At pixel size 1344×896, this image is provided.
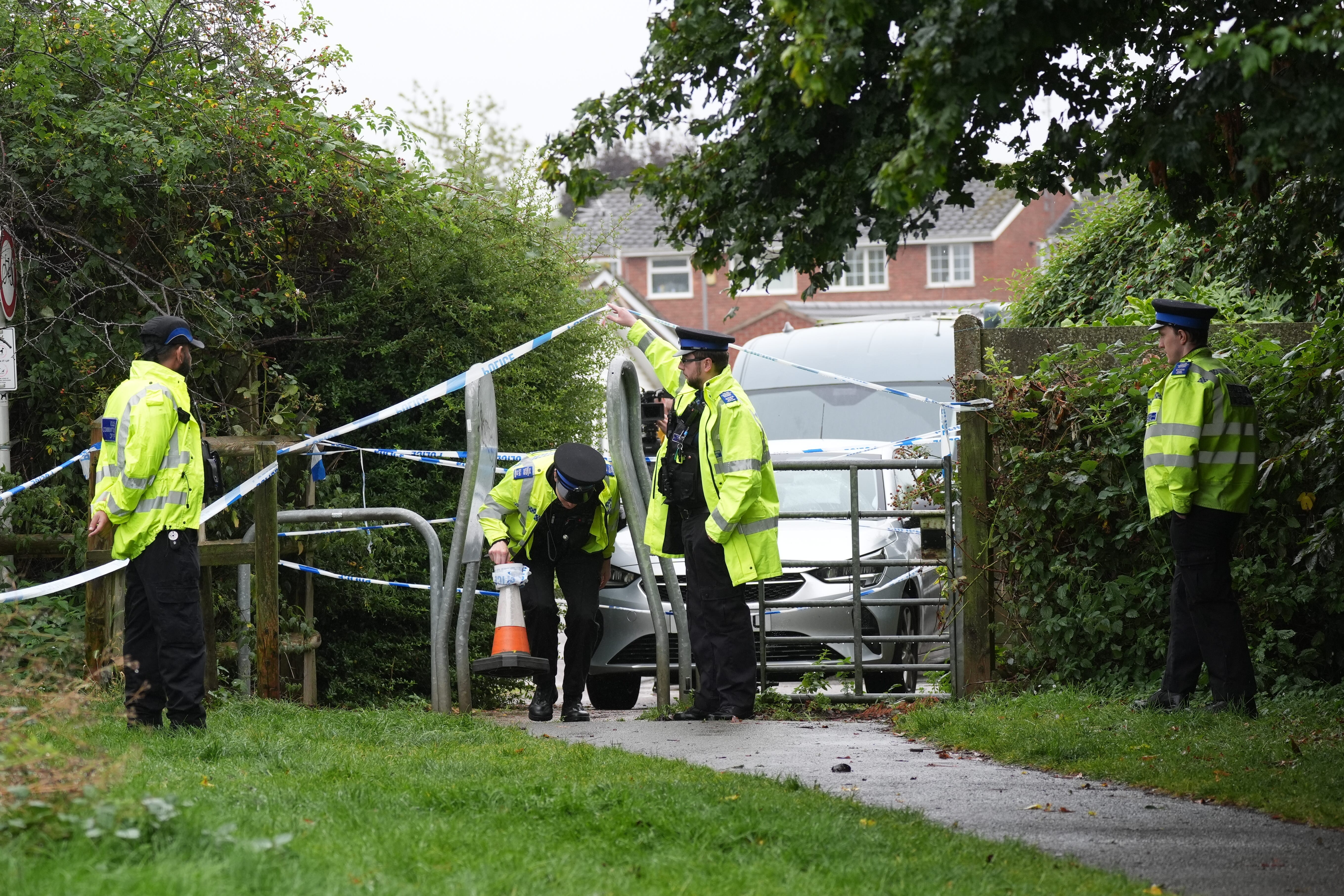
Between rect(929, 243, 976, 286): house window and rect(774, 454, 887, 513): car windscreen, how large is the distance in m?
43.1

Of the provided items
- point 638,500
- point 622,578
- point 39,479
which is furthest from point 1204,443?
point 39,479

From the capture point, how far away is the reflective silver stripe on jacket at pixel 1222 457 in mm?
7289

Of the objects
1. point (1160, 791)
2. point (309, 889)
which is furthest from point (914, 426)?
point (309, 889)

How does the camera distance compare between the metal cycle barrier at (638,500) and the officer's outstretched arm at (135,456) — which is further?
the metal cycle barrier at (638,500)

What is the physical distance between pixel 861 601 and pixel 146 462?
4.41 metres

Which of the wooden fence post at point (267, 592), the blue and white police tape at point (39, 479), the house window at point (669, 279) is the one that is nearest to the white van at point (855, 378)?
the wooden fence post at point (267, 592)

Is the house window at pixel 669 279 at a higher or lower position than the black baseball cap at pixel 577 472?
higher

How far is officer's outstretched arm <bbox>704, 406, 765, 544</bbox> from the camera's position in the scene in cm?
809

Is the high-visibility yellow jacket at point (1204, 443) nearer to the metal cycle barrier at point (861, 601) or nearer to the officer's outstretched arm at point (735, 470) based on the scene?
the metal cycle barrier at point (861, 601)

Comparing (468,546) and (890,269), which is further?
(890,269)

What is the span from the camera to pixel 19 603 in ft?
27.7

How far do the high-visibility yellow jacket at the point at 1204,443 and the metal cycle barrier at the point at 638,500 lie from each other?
2.92m

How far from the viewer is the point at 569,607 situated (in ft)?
29.1

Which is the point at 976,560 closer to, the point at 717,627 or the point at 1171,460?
the point at 717,627
